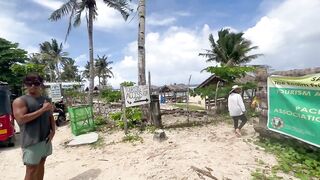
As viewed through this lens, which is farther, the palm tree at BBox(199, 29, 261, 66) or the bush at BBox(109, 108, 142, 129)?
the palm tree at BBox(199, 29, 261, 66)

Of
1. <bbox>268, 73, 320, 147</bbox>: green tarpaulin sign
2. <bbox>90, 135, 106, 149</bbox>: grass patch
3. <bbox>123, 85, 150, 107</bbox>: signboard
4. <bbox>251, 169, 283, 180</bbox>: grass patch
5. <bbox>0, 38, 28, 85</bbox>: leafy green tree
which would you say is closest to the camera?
<bbox>251, 169, 283, 180</bbox>: grass patch

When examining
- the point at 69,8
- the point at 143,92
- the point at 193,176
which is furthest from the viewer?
the point at 69,8

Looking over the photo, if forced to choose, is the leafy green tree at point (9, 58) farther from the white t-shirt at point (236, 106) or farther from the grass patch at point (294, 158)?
the grass patch at point (294, 158)

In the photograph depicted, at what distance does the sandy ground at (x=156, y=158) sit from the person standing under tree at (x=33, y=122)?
1695 millimetres

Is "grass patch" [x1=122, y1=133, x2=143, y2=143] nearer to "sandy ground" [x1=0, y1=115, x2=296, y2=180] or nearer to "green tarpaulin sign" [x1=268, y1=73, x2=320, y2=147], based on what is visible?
"sandy ground" [x1=0, y1=115, x2=296, y2=180]

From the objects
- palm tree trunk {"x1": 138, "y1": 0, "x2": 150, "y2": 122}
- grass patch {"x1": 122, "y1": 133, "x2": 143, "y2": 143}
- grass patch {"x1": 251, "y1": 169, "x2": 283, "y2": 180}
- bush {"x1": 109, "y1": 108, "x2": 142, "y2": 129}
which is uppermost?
palm tree trunk {"x1": 138, "y1": 0, "x2": 150, "y2": 122}

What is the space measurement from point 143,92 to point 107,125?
2473 mm

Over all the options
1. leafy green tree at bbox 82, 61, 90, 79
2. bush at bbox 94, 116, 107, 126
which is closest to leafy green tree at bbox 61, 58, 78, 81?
leafy green tree at bbox 82, 61, 90, 79

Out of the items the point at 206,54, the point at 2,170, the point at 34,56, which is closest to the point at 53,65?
the point at 34,56

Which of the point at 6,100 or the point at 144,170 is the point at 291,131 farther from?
the point at 6,100

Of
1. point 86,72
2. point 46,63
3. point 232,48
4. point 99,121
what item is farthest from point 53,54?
point 99,121

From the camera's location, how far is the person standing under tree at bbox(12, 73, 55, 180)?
418 centimetres

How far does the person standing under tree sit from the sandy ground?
1.69 metres

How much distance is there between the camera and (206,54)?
3678 cm
